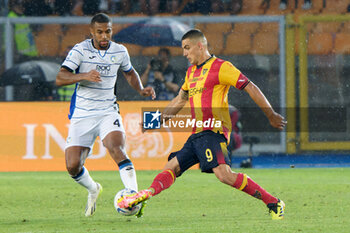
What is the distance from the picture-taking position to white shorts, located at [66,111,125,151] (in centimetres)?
745

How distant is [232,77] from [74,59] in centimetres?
161

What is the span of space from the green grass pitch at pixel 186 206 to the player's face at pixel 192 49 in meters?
1.41

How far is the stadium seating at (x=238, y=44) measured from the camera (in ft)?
56.5

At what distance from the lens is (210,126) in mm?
6727

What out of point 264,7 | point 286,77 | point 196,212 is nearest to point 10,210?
point 196,212

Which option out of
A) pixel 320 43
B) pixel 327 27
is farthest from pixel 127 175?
pixel 327 27

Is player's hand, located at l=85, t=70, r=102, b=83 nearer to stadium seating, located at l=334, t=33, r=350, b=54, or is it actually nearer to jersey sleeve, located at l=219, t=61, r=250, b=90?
jersey sleeve, located at l=219, t=61, r=250, b=90

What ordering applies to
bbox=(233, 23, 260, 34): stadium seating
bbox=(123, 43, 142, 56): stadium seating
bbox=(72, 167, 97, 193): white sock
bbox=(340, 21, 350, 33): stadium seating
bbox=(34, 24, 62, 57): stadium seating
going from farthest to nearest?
1. bbox=(340, 21, 350, 33): stadium seating
2. bbox=(34, 24, 62, 57): stadium seating
3. bbox=(233, 23, 260, 34): stadium seating
4. bbox=(123, 43, 142, 56): stadium seating
5. bbox=(72, 167, 97, 193): white sock

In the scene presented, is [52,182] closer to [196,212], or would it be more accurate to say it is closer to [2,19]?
[196,212]

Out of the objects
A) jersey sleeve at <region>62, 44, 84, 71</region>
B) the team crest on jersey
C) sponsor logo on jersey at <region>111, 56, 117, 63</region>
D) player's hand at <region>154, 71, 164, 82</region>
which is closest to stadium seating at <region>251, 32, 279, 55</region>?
player's hand at <region>154, 71, 164, 82</region>

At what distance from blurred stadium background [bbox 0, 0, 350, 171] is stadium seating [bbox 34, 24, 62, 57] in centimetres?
Answer: 2

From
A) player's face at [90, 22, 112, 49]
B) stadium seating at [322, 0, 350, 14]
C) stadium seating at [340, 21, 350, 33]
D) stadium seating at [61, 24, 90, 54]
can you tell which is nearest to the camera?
player's face at [90, 22, 112, 49]

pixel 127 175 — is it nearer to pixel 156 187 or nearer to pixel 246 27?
pixel 156 187

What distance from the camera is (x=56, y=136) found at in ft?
41.6
